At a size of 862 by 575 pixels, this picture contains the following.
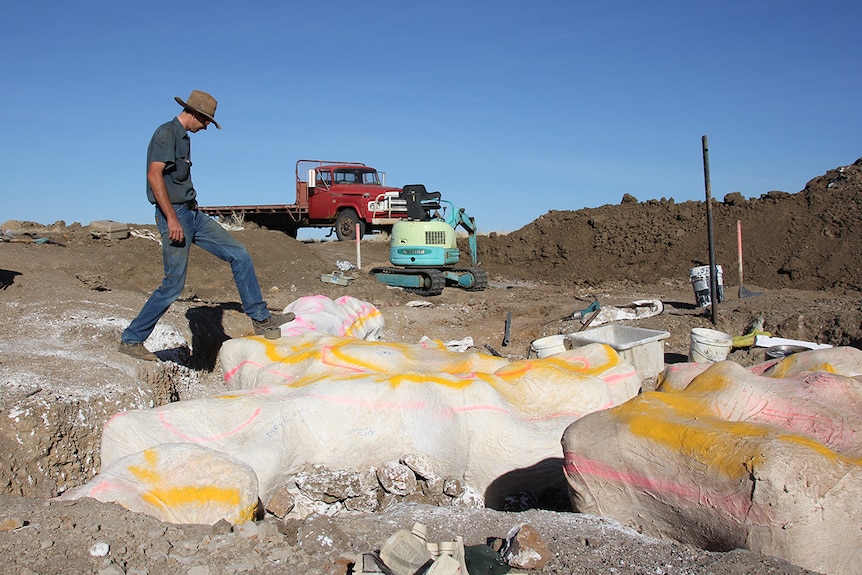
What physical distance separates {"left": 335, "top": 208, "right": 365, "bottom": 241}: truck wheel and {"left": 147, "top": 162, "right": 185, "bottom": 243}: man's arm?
13891mm

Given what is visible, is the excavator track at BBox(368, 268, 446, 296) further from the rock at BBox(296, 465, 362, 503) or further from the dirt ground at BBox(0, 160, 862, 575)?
the rock at BBox(296, 465, 362, 503)

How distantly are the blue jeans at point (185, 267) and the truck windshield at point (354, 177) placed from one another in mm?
13967

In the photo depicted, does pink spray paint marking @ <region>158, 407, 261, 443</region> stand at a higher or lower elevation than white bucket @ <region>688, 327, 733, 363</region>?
higher

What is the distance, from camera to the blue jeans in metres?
4.30

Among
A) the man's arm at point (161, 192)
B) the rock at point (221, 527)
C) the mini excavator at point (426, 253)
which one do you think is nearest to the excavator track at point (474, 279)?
the mini excavator at point (426, 253)

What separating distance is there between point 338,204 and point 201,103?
13985 mm

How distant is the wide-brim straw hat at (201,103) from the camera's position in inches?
171

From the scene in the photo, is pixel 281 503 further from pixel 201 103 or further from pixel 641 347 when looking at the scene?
pixel 641 347

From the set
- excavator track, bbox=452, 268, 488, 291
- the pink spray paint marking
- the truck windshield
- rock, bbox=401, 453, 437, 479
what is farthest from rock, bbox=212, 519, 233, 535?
the truck windshield

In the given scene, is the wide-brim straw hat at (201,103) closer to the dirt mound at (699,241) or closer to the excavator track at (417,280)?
the excavator track at (417,280)

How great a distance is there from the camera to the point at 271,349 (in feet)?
14.1

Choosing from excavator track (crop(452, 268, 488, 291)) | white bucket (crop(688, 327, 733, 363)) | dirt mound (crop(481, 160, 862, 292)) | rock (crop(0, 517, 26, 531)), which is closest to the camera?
rock (crop(0, 517, 26, 531))

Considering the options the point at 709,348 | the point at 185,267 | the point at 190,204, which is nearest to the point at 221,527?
the point at 185,267

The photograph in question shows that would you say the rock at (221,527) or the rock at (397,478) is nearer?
the rock at (221,527)
